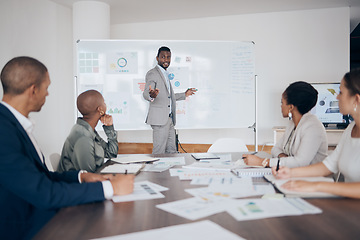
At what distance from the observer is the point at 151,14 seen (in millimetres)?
5367

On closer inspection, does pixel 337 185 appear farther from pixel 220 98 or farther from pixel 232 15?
pixel 232 15

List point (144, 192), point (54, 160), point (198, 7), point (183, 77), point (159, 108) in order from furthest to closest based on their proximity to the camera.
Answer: point (198, 7)
point (183, 77)
point (159, 108)
point (54, 160)
point (144, 192)

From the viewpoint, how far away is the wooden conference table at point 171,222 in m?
0.85

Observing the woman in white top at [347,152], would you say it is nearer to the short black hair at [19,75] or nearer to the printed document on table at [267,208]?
the printed document on table at [267,208]

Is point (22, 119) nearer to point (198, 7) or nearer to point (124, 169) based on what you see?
point (124, 169)

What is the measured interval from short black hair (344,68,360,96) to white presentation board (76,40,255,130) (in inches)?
122

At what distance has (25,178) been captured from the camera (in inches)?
39.6

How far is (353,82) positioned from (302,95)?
0.60m

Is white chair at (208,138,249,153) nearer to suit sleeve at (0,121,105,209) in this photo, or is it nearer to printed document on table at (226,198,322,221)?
printed document on table at (226,198,322,221)

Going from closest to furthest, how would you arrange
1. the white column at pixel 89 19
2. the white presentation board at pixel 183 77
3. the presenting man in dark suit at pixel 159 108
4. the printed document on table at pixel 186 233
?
the printed document on table at pixel 186 233
the presenting man in dark suit at pixel 159 108
the white presentation board at pixel 183 77
the white column at pixel 89 19

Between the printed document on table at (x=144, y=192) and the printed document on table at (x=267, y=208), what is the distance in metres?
0.32

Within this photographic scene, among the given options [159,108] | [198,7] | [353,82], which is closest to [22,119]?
[353,82]

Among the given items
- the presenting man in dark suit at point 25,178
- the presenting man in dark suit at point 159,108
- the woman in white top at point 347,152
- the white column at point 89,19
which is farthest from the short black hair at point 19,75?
the white column at point 89,19

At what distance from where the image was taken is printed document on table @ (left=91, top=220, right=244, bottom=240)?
2.71 ft
